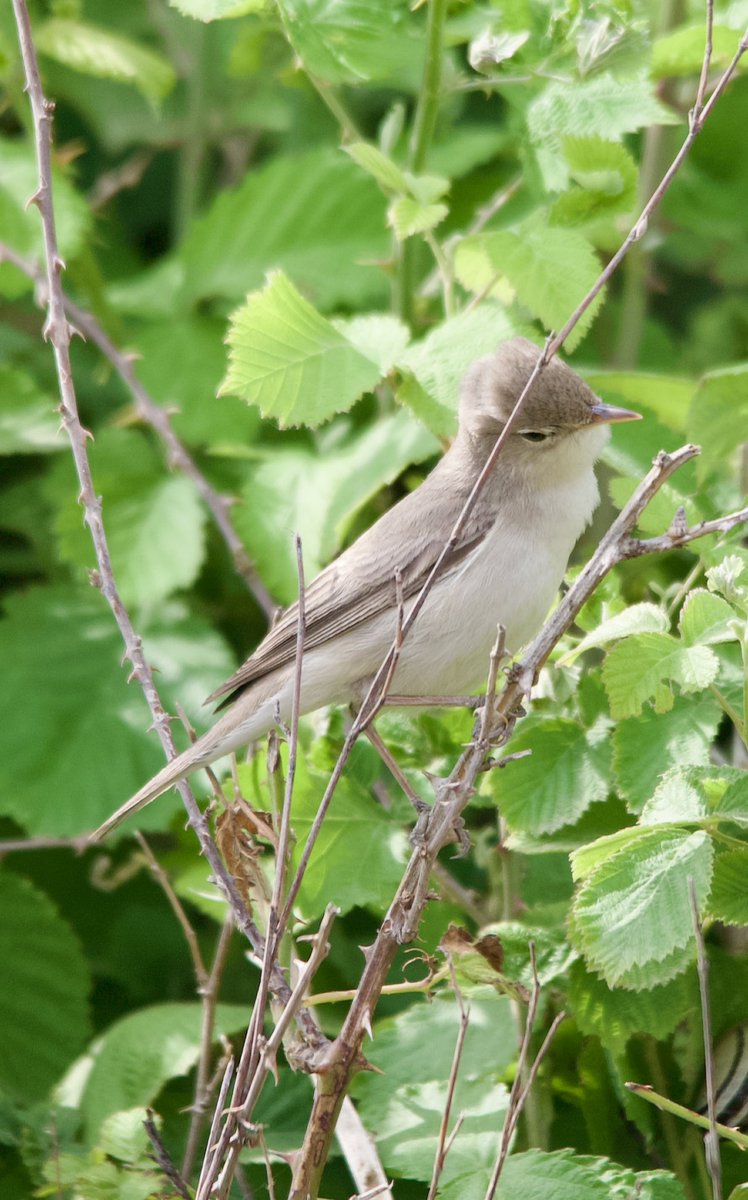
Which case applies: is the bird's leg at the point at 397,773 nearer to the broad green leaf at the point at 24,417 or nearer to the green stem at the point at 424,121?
the green stem at the point at 424,121

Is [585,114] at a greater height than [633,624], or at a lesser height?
greater

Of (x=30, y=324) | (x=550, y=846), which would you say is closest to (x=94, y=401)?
(x=30, y=324)

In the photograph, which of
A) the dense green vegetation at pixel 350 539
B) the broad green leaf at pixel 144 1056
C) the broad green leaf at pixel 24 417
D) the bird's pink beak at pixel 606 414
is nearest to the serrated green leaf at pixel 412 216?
the dense green vegetation at pixel 350 539

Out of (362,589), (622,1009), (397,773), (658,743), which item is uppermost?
(362,589)

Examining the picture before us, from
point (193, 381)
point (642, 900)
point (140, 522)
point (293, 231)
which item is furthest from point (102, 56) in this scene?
point (642, 900)

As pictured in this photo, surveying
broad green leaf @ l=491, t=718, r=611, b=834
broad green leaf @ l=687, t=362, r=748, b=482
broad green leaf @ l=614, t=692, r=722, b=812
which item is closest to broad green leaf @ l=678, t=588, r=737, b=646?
broad green leaf @ l=614, t=692, r=722, b=812

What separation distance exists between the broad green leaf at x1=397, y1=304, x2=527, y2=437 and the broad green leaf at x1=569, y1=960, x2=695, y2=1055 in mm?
1173

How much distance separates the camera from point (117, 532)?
376 centimetres

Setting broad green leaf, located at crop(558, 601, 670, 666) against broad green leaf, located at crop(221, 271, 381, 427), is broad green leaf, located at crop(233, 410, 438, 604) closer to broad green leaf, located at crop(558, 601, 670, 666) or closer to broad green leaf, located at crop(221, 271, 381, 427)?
broad green leaf, located at crop(221, 271, 381, 427)

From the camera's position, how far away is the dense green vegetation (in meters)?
2.45

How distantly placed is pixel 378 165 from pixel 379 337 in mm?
353

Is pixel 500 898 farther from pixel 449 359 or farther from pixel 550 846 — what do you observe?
pixel 449 359

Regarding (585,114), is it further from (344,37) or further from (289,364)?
(289,364)

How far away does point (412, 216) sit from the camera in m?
2.86
